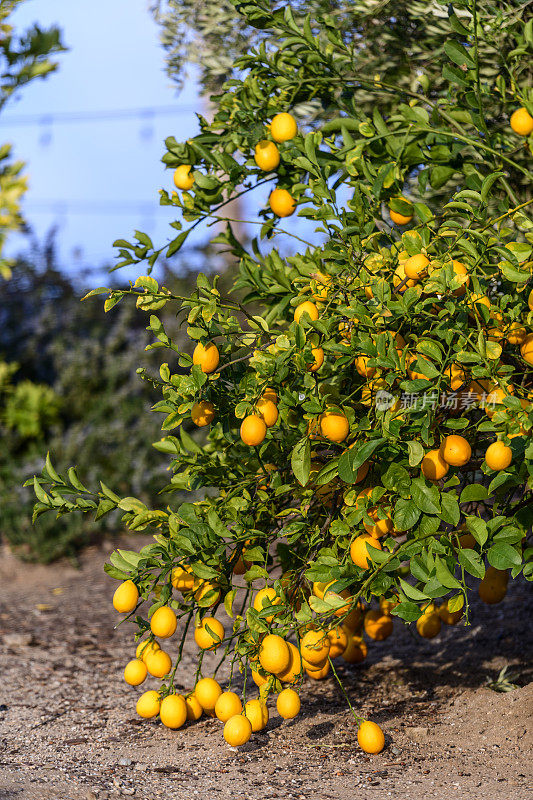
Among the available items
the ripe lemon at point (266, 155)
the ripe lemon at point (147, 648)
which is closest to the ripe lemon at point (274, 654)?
the ripe lemon at point (147, 648)

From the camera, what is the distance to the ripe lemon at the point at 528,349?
1.84 meters

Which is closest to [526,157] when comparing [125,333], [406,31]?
[406,31]

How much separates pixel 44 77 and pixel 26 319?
12.5 ft

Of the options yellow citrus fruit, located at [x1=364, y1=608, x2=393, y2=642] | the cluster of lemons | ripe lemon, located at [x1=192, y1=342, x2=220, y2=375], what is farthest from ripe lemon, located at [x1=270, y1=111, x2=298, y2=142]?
yellow citrus fruit, located at [x1=364, y1=608, x2=393, y2=642]

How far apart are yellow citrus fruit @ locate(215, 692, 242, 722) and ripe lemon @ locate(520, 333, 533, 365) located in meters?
1.11

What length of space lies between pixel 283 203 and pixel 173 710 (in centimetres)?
144

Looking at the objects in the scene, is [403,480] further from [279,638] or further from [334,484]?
[279,638]

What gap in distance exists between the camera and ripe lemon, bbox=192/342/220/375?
71.7 inches

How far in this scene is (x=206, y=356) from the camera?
5.98ft

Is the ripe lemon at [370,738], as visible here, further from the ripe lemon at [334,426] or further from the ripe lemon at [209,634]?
the ripe lemon at [334,426]

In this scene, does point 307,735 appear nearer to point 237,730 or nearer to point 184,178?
point 237,730

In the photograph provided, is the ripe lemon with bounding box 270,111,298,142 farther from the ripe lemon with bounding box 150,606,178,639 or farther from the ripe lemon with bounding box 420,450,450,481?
the ripe lemon with bounding box 150,606,178,639

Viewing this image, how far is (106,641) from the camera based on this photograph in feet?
11.5

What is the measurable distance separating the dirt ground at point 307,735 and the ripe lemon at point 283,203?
4.89 ft
